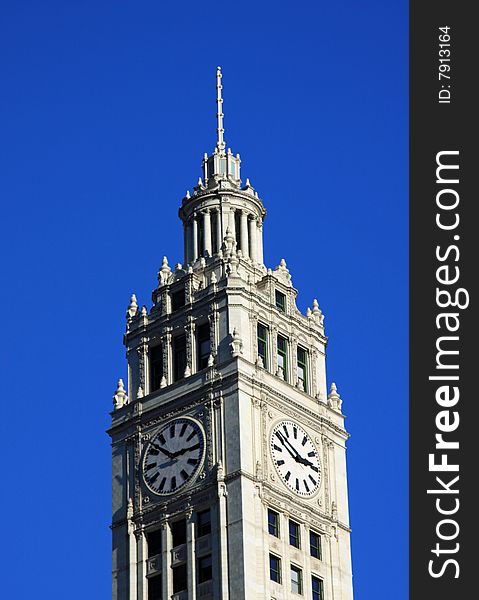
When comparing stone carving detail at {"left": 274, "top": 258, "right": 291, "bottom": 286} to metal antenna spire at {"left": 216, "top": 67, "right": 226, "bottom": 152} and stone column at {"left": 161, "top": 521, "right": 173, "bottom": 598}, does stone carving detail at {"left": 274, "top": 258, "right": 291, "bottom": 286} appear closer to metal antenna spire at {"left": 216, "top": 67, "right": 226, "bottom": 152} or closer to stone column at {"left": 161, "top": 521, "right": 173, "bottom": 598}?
metal antenna spire at {"left": 216, "top": 67, "right": 226, "bottom": 152}

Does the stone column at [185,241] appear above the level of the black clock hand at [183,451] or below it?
above

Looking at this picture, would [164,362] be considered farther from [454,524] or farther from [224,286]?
[454,524]

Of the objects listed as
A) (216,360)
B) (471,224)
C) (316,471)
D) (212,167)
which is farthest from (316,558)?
(471,224)

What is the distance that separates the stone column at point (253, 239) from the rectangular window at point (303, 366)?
760cm

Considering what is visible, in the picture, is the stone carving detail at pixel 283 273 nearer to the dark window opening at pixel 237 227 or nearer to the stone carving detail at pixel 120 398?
the dark window opening at pixel 237 227

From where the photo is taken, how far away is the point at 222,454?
115125 millimetres

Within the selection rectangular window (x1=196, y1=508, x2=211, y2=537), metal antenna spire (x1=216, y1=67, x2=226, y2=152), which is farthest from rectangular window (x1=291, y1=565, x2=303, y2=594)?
metal antenna spire (x1=216, y1=67, x2=226, y2=152)

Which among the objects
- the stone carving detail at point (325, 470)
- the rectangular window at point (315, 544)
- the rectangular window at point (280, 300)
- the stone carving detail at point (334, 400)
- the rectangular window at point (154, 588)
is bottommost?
the rectangular window at point (154, 588)

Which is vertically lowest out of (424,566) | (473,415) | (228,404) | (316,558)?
(424,566)

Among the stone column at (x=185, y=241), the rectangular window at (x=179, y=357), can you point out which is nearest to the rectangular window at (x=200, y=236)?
the stone column at (x=185, y=241)

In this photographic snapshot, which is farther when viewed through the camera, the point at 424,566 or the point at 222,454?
the point at 222,454

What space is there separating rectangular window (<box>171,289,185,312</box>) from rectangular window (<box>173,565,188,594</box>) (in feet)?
65.1

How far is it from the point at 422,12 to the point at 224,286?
3943cm

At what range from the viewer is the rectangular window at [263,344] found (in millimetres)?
121938
